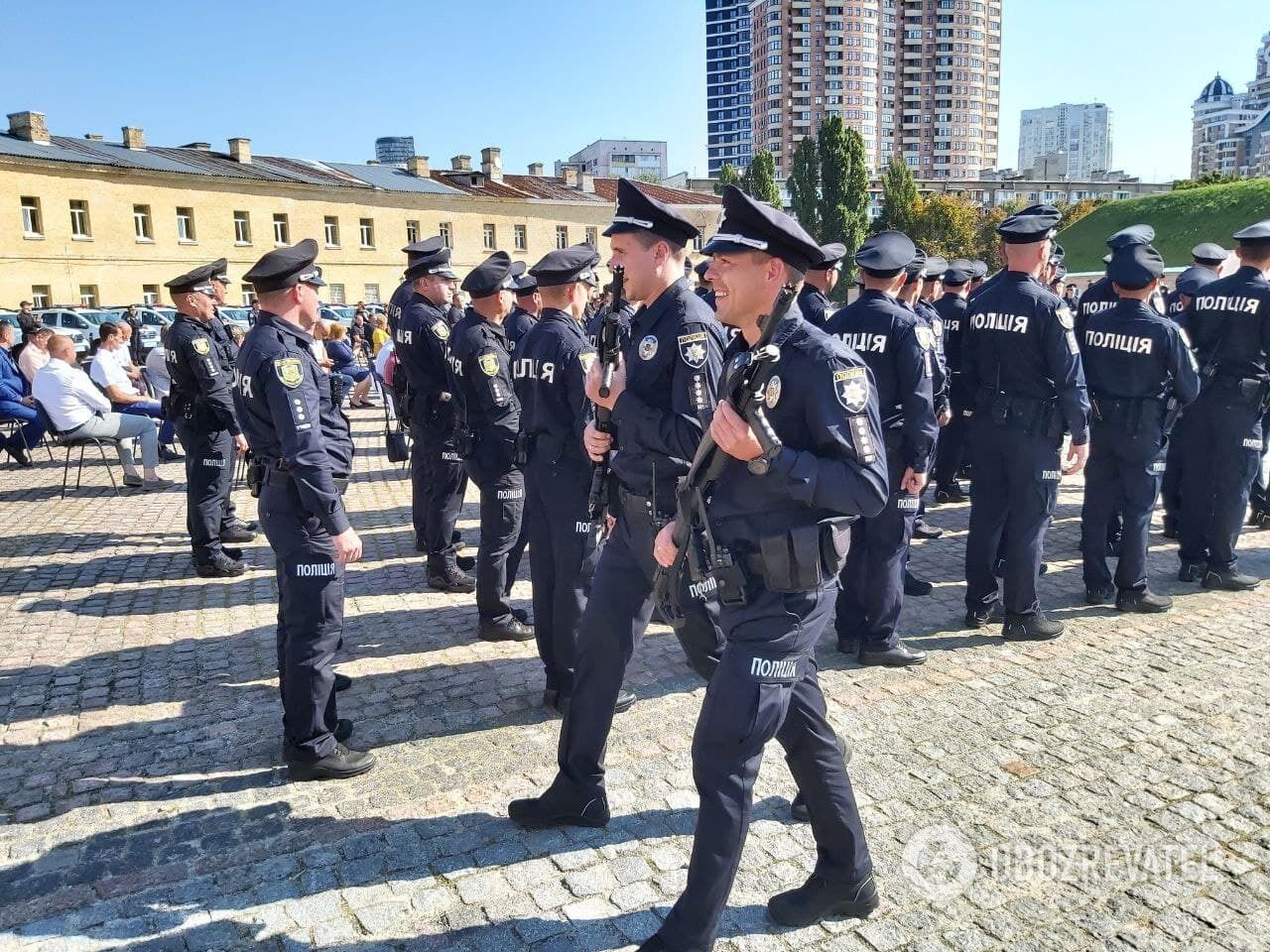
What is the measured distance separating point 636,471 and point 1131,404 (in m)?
4.09

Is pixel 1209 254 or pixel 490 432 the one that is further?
pixel 1209 254

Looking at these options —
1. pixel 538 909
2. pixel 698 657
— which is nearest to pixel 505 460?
pixel 698 657

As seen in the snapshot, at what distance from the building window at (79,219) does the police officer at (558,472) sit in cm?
4301

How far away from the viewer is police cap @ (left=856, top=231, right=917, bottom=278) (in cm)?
503

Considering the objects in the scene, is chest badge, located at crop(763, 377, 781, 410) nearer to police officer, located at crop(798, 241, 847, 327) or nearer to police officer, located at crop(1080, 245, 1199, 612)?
police officer, located at crop(798, 241, 847, 327)

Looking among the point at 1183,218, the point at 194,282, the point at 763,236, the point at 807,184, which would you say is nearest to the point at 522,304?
the point at 194,282

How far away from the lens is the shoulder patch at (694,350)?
3.34 m

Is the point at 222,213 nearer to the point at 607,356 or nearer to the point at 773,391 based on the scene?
the point at 607,356

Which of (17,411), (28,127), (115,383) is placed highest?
(28,127)

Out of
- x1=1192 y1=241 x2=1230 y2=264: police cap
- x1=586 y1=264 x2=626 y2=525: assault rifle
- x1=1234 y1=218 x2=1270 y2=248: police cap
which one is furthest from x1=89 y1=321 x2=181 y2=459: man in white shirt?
x1=1192 y1=241 x2=1230 y2=264: police cap

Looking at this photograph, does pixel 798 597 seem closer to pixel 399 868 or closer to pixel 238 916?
pixel 399 868

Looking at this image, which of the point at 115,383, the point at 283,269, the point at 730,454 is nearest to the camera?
the point at 730,454

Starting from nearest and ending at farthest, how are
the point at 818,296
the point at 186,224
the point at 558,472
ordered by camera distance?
the point at 558,472, the point at 818,296, the point at 186,224

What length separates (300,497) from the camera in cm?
389
